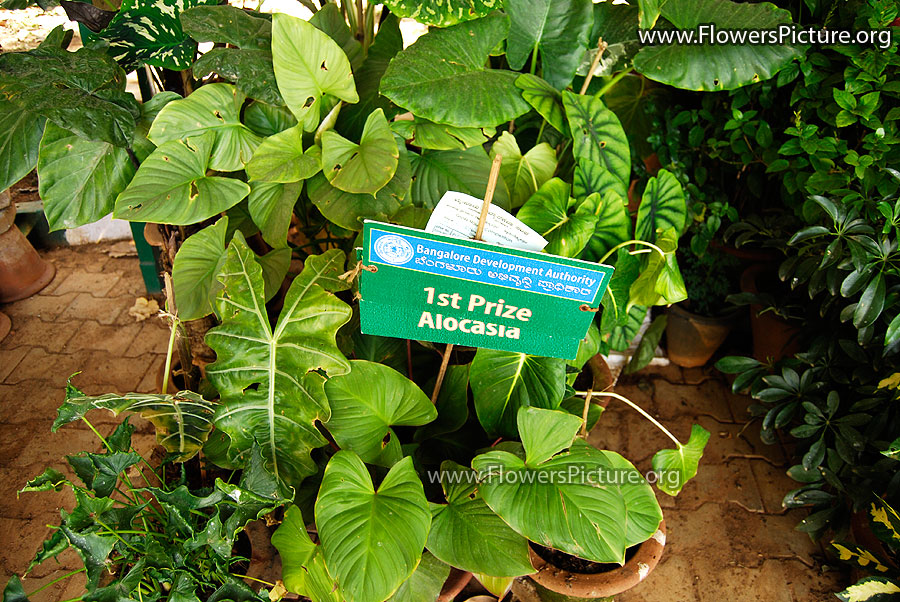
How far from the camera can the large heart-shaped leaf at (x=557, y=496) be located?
1.14m

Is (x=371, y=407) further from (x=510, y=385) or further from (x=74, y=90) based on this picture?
(x=74, y=90)

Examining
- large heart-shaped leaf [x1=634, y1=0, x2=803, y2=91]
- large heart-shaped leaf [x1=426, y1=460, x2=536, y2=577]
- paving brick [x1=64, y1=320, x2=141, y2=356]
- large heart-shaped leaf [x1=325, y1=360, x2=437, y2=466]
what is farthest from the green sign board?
paving brick [x1=64, y1=320, x2=141, y2=356]

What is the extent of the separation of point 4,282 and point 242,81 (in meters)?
1.79

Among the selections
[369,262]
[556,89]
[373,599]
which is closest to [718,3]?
[556,89]

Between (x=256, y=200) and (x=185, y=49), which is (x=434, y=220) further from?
(x=185, y=49)

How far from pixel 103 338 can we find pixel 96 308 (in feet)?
0.61

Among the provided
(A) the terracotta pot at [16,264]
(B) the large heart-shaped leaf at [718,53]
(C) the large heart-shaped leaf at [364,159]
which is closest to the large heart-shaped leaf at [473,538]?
(C) the large heart-shaped leaf at [364,159]

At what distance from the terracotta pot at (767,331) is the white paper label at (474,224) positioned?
3.77ft

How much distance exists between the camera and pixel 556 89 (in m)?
1.59

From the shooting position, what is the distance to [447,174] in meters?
1.48

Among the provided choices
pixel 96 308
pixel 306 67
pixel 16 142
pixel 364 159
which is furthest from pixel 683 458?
pixel 96 308

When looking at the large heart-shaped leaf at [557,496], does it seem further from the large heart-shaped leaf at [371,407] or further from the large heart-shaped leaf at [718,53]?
the large heart-shaped leaf at [718,53]

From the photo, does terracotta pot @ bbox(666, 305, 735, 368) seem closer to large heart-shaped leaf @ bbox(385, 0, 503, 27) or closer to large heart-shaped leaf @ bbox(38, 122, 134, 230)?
large heart-shaped leaf @ bbox(385, 0, 503, 27)

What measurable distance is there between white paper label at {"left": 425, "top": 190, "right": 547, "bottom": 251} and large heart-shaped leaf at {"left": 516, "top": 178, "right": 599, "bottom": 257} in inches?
6.1
